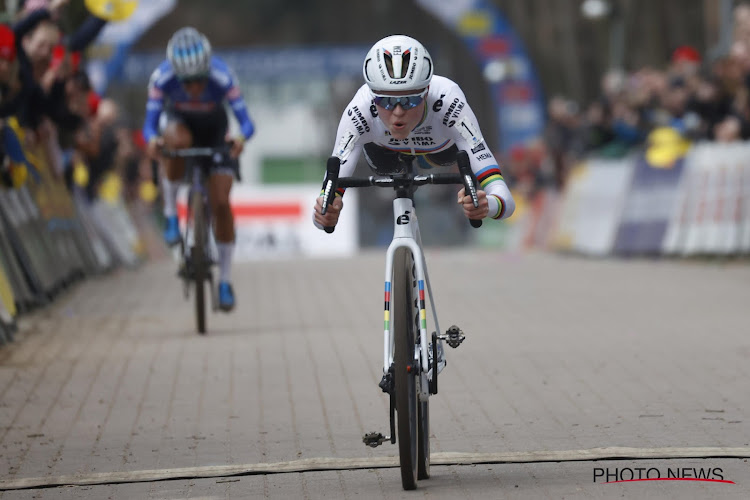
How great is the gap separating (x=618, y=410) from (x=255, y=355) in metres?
3.36

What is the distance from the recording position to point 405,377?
20.8 ft

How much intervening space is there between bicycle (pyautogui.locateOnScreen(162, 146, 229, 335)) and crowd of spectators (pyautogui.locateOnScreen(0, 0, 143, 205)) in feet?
4.59

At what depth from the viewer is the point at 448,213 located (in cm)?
3641

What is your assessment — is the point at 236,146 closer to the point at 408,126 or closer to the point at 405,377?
the point at 408,126

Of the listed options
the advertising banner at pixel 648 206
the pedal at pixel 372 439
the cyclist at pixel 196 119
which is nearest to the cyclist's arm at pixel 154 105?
the cyclist at pixel 196 119

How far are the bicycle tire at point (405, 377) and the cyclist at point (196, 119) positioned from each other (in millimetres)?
5563

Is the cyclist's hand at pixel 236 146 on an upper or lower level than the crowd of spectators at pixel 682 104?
upper

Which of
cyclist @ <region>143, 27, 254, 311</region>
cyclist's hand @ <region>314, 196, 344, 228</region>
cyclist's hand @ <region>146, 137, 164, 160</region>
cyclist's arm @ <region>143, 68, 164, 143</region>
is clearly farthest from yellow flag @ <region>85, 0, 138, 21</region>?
cyclist's hand @ <region>314, 196, 344, 228</region>

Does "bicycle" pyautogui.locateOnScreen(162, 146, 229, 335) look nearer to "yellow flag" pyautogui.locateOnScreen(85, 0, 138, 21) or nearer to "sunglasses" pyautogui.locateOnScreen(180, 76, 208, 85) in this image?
"sunglasses" pyautogui.locateOnScreen(180, 76, 208, 85)

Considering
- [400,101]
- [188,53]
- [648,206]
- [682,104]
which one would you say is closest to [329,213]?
[400,101]

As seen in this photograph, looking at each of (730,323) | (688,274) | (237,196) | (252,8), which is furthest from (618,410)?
(252,8)

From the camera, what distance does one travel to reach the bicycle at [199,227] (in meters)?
12.1

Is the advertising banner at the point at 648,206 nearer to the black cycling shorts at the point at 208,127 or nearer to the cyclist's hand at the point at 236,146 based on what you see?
the black cycling shorts at the point at 208,127

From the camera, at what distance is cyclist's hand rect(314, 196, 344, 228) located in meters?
6.75
